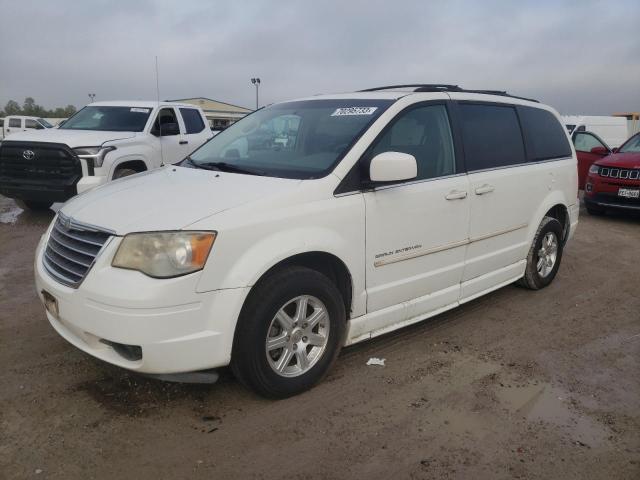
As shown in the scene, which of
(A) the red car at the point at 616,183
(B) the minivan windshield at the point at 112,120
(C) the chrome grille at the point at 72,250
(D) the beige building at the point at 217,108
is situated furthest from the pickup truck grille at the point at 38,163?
(D) the beige building at the point at 217,108

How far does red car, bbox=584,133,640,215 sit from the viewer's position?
890 cm

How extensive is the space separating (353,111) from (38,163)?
5905 millimetres

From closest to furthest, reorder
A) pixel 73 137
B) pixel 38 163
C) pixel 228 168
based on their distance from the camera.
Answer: pixel 228 168 < pixel 38 163 < pixel 73 137

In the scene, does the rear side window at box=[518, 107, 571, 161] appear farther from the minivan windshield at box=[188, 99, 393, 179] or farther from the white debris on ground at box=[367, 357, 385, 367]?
the white debris on ground at box=[367, 357, 385, 367]

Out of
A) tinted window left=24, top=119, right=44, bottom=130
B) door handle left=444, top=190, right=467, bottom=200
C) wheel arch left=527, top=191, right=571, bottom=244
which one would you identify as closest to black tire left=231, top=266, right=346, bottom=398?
door handle left=444, top=190, right=467, bottom=200

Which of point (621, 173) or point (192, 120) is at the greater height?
point (192, 120)

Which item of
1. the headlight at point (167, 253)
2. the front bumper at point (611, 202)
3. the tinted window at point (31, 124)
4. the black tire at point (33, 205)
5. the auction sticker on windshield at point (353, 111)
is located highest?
the tinted window at point (31, 124)

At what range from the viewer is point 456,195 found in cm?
385

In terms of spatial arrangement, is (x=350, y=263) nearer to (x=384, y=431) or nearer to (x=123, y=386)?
(x=384, y=431)

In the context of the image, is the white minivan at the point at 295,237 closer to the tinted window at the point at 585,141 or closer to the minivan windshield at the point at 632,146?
the minivan windshield at the point at 632,146

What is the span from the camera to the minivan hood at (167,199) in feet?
9.02

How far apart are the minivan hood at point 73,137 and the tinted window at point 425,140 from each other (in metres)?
5.41

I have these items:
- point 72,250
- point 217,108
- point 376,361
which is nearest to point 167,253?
point 72,250

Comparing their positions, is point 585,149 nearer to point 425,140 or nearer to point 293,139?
point 425,140
